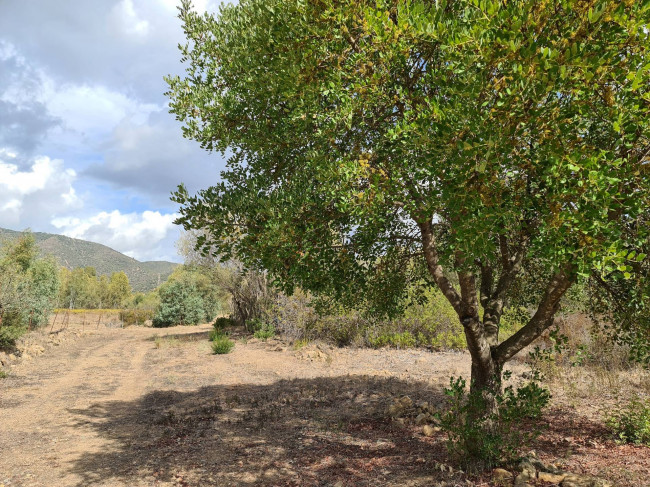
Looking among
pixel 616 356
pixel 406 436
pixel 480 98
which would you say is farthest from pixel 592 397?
pixel 480 98

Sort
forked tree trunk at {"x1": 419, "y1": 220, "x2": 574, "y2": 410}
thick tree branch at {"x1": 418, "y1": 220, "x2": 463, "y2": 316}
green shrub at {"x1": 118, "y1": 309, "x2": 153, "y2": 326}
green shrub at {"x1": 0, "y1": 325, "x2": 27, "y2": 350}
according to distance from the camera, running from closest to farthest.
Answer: forked tree trunk at {"x1": 419, "y1": 220, "x2": 574, "y2": 410}
thick tree branch at {"x1": 418, "y1": 220, "x2": 463, "y2": 316}
green shrub at {"x1": 0, "y1": 325, "x2": 27, "y2": 350}
green shrub at {"x1": 118, "y1": 309, "x2": 153, "y2": 326}

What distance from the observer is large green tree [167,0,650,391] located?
373 centimetres

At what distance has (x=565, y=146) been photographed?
3918mm

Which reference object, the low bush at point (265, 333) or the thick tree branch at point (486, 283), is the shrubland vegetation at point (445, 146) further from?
the low bush at point (265, 333)

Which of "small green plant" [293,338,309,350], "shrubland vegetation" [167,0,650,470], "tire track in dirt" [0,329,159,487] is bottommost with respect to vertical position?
"tire track in dirt" [0,329,159,487]

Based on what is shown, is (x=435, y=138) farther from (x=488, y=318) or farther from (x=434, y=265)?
(x=488, y=318)

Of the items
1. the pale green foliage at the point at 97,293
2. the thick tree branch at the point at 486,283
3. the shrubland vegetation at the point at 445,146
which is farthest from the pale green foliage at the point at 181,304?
the pale green foliage at the point at 97,293

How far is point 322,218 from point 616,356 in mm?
13054

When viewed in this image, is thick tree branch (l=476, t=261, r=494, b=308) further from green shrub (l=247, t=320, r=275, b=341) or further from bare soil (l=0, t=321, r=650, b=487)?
green shrub (l=247, t=320, r=275, b=341)

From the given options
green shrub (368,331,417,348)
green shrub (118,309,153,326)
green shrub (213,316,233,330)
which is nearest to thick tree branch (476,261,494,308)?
green shrub (368,331,417,348)

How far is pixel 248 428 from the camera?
1009 cm

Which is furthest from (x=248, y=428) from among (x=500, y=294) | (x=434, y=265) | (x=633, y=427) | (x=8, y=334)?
(x=8, y=334)

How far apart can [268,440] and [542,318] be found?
249 inches

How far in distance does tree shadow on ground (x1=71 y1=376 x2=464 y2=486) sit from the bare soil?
4 cm
